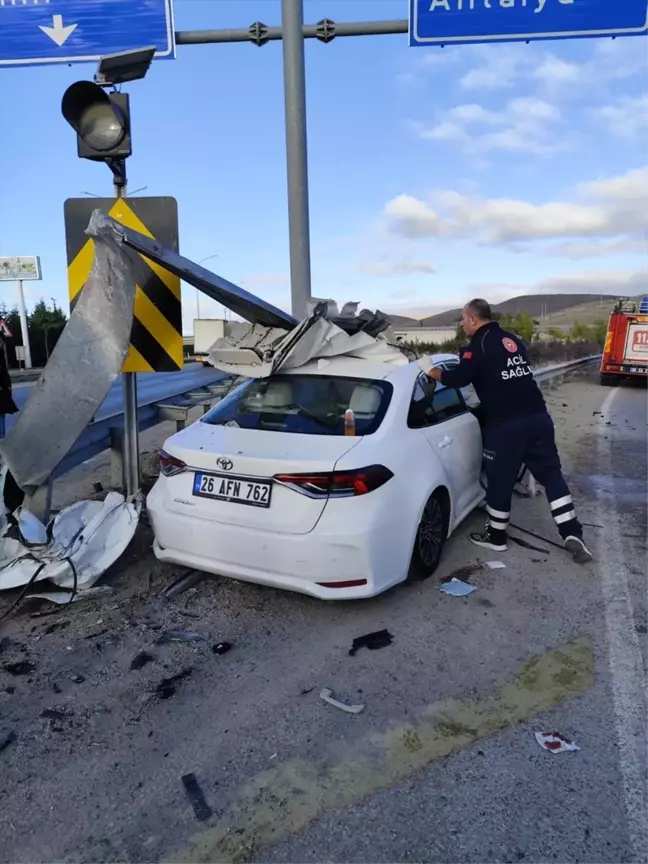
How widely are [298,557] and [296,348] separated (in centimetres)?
153

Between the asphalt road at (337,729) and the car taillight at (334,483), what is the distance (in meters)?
0.85

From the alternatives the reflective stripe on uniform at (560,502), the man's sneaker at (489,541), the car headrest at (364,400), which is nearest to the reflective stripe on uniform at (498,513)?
the man's sneaker at (489,541)

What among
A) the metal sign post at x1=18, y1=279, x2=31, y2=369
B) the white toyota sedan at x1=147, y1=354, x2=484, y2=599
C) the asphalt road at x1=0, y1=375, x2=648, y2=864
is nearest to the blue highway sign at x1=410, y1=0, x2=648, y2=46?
the white toyota sedan at x1=147, y1=354, x2=484, y2=599

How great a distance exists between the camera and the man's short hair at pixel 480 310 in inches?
199

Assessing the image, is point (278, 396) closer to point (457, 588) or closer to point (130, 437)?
point (130, 437)

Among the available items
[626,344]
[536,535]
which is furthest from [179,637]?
[626,344]

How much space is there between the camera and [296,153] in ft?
21.6

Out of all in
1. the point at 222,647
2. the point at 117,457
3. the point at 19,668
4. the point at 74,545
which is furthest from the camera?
the point at 117,457

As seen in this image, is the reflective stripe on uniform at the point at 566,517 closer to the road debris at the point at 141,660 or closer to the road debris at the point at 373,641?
the road debris at the point at 373,641

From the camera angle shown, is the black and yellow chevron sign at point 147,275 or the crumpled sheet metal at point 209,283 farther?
the black and yellow chevron sign at point 147,275

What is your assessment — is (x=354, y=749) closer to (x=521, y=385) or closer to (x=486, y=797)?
(x=486, y=797)

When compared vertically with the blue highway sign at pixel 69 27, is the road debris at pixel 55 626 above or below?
below

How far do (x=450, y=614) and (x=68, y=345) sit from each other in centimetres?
303

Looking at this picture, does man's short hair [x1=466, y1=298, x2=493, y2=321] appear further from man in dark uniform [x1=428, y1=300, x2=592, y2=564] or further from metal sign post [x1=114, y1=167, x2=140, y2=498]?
metal sign post [x1=114, y1=167, x2=140, y2=498]
